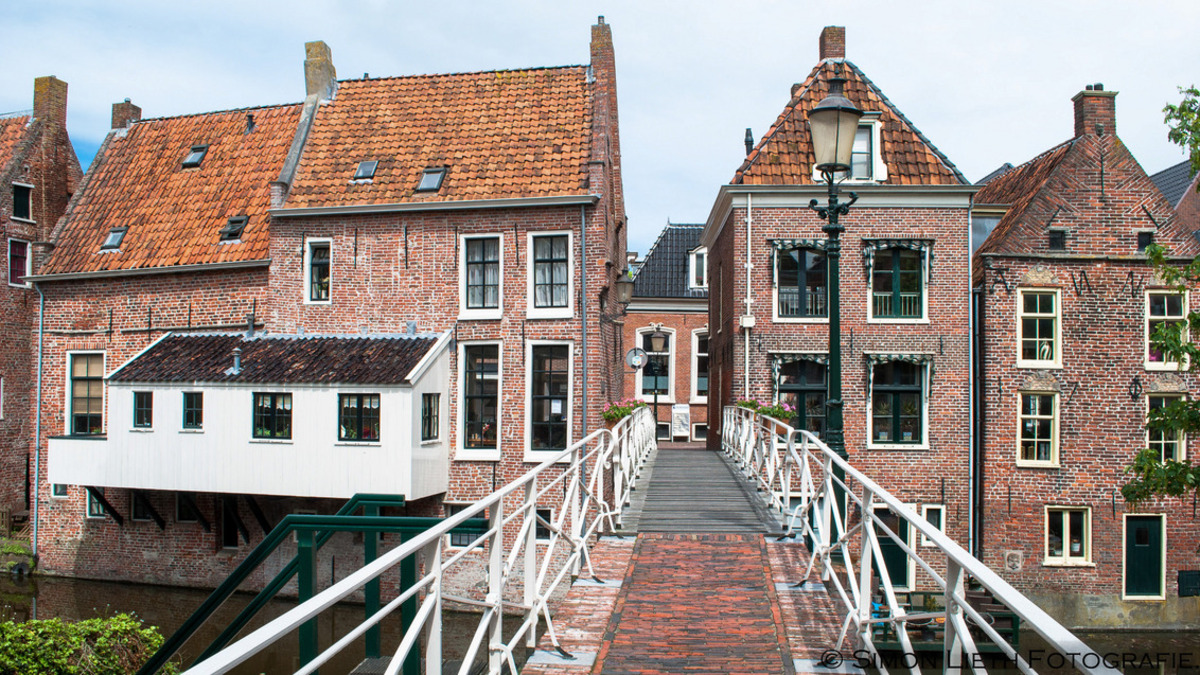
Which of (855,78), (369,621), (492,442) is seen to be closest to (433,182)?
(492,442)

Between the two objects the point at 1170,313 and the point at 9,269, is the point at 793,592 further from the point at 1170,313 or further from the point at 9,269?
the point at 9,269

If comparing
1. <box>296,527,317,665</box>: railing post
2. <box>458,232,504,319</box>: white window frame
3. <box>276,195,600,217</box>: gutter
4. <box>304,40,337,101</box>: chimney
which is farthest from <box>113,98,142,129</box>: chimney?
<box>296,527,317,665</box>: railing post

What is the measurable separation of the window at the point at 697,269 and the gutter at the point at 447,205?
16437 mm

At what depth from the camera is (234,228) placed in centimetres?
2173

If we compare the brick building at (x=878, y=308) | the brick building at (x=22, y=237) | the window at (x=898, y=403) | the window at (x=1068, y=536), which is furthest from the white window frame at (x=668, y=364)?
the brick building at (x=22, y=237)

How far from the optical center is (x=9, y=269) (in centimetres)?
2561

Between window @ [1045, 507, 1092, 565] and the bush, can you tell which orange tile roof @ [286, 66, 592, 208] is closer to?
the bush

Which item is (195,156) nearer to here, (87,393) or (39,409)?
(87,393)

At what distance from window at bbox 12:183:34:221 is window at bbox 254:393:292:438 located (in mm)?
13232

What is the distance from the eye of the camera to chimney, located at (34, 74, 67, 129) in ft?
87.7


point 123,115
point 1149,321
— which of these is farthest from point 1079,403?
point 123,115

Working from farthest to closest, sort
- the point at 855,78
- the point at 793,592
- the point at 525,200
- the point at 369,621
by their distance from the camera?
the point at 855,78 → the point at 525,200 → the point at 793,592 → the point at 369,621

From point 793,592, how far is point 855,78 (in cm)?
1806

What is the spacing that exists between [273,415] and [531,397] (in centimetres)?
557
